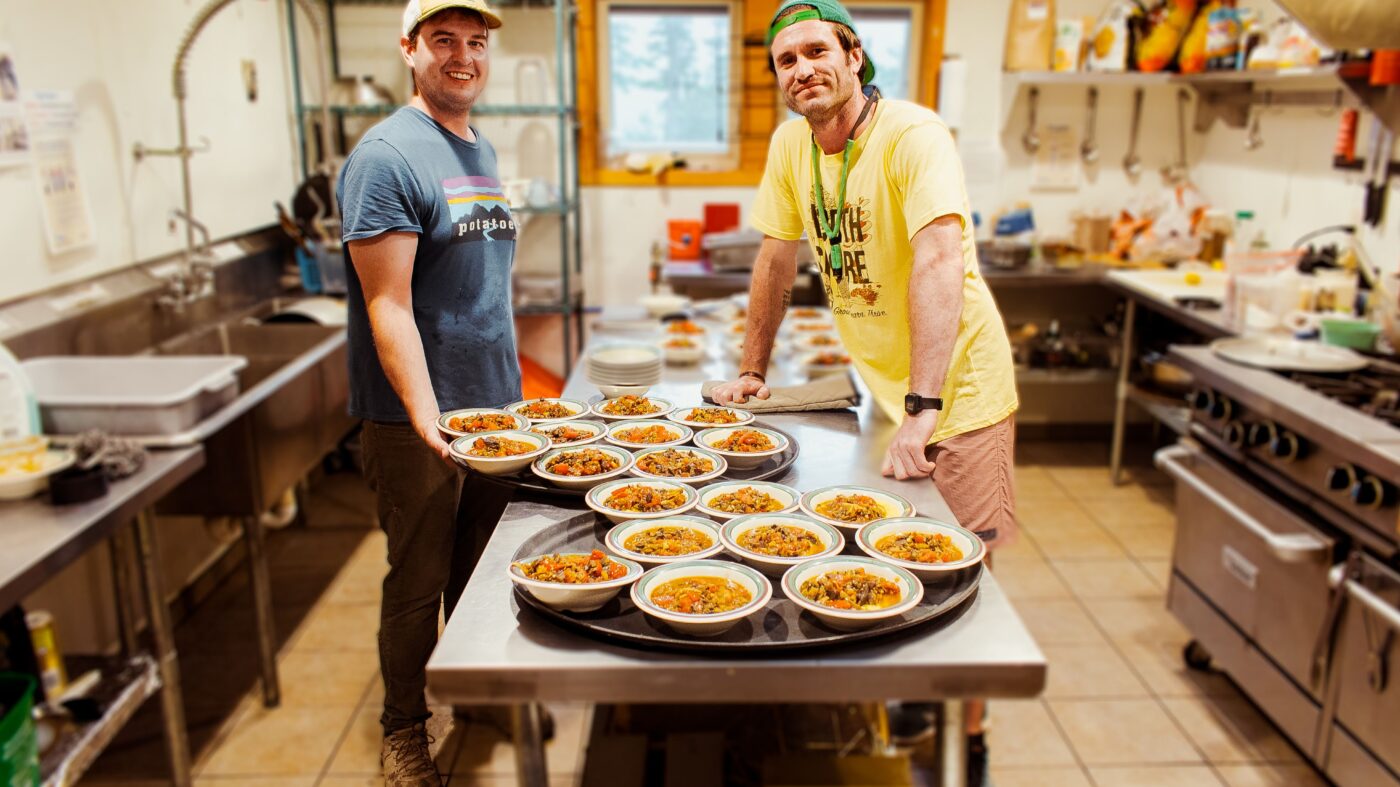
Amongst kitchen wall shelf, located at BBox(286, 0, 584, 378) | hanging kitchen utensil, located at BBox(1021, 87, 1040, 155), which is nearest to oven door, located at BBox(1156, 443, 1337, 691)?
hanging kitchen utensil, located at BBox(1021, 87, 1040, 155)

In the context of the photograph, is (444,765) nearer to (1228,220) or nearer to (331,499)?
(331,499)

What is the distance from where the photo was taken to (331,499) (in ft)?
15.4

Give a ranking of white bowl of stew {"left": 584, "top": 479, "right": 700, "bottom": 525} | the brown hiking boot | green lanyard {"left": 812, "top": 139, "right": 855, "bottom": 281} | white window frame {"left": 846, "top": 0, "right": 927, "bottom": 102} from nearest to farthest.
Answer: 1. white bowl of stew {"left": 584, "top": 479, "right": 700, "bottom": 525}
2. the brown hiking boot
3. green lanyard {"left": 812, "top": 139, "right": 855, "bottom": 281}
4. white window frame {"left": 846, "top": 0, "right": 927, "bottom": 102}

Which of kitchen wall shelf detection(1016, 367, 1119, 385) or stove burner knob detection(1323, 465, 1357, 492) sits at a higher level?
stove burner knob detection(1323, 465, 1357, 492)

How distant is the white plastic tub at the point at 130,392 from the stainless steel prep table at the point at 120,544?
10 centimetres

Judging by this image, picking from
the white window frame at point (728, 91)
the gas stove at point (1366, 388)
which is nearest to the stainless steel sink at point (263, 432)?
the white window frame at point (728, 91)

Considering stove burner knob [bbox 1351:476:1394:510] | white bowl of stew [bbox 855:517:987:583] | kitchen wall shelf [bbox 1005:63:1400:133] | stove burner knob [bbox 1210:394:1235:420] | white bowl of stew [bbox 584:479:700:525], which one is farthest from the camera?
kitchen wall shelf [bbox 1005:63:1400:133]

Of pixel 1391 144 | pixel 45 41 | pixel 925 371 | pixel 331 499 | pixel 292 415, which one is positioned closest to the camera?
pixel 925 371

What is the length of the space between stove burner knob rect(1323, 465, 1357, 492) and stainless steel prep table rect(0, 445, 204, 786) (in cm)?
272

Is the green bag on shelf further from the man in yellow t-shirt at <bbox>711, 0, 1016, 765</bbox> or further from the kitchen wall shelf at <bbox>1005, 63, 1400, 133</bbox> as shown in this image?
the kitchen wall shelf at <bbox>1005, 63, 1400, 133</bbox>

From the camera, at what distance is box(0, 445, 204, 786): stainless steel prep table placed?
1.84 m

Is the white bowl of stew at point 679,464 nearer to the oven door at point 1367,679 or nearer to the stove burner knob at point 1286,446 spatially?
the oven door at point 1367,679

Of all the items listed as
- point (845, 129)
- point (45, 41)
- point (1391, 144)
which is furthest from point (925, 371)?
point (1391, 144)

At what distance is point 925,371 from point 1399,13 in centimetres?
125
